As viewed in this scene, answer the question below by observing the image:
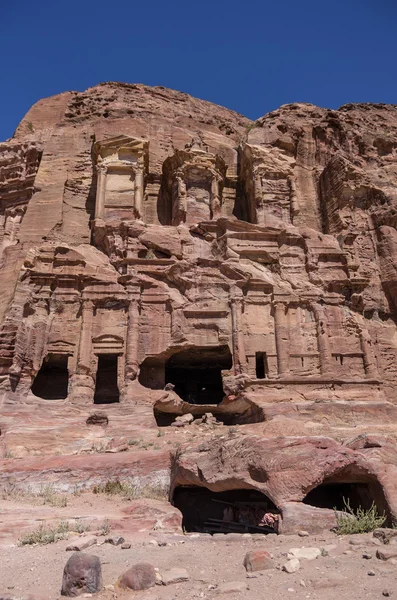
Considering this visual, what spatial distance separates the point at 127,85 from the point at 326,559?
39188 millimetres

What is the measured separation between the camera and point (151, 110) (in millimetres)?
36312

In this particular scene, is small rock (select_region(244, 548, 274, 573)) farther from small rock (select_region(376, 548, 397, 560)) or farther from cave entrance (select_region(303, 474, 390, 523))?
cave entrance (select_region(303, 474, 390, 523))

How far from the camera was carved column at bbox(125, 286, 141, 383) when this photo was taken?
22.5m

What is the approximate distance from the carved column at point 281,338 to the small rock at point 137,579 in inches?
683

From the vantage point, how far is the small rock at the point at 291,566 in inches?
256

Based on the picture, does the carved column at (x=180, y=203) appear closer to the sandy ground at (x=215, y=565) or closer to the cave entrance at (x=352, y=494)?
the cave entrance at (x=352, y=494)

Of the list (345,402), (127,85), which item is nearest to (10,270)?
(345,402)

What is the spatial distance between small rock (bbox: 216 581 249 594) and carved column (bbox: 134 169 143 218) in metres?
23.8

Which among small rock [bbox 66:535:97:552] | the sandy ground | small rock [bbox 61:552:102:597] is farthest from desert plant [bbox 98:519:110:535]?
small rock [bbox 61:552:102:597]

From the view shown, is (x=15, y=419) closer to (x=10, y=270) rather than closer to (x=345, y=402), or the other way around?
(x=10, y=270)

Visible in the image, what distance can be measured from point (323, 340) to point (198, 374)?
779 cm

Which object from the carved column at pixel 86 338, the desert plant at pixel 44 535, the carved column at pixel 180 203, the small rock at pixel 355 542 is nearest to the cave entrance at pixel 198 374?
the carved column at pixel 86 338

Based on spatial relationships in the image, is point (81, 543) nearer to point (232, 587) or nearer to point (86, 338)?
point (232, 587)

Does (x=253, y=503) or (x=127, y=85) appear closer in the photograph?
(x=253, y=503)
